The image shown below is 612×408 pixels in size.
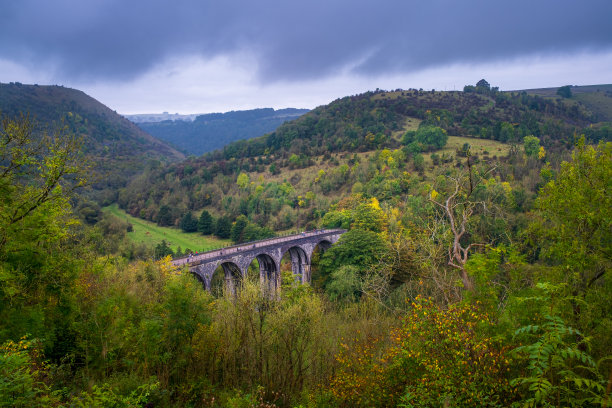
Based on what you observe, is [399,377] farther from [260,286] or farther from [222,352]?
[260,286]

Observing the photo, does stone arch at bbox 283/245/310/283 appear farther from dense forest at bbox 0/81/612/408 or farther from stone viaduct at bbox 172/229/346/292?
dense forest at bbox 0/81/612/408

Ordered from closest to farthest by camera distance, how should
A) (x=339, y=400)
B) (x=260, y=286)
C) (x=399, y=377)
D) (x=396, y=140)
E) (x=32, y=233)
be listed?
(x=399, y=377) → (x=339, y=400) → (x=32, y=233) → (x=260, y=286) → (x=396, y=140)

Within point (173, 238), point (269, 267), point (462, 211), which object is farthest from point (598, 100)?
point (462, 211)

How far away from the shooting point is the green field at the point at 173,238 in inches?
1972

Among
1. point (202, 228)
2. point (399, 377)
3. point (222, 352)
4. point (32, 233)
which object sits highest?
point (32, 233)

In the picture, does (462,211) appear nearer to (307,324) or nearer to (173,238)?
(307,324)

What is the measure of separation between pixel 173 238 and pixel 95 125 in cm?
10827

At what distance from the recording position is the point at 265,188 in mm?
72375

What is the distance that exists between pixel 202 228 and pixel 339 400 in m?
55.5

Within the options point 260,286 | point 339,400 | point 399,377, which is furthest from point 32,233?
point 399,377

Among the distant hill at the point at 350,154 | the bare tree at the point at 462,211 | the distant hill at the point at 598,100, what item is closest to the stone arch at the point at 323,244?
the distant hill at the point at 350,154

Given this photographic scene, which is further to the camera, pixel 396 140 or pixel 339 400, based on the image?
pixel 396 140

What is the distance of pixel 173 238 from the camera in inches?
2183

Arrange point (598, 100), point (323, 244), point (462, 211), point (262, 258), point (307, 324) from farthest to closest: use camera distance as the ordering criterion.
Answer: point (598, 100), point (323, 244), point (262, 258), point (307, 324), point (462, 211)
